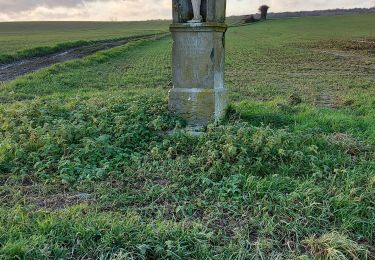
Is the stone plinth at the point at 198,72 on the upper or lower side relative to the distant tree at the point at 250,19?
lower

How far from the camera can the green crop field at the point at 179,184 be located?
A: 3.15 meters

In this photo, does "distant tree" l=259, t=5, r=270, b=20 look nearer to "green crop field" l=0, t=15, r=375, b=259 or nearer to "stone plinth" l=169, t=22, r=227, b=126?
"green crop field" l=0, t=15, r=375, b=259

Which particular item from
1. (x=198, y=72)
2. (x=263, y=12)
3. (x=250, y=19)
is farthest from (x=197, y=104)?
(x=263, y=12)

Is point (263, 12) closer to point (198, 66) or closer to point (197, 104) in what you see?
point (198, 66)

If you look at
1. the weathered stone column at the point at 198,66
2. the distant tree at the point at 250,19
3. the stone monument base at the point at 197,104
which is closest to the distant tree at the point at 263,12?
the distant tree at the point at 250,19

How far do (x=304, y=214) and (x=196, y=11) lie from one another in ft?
13.0

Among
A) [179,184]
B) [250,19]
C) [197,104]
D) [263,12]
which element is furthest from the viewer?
[263,12]

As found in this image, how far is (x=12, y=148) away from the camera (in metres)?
5.11

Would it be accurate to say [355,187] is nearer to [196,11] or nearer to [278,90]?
[196,11]

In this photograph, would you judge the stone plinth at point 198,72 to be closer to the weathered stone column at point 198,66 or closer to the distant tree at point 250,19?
the weathered stone column at point 198,66

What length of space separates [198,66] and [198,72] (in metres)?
0.10

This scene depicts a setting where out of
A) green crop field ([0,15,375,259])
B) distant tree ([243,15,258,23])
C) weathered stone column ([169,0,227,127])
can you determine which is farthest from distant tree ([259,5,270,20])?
weathered stone column ([169,0,227,127])

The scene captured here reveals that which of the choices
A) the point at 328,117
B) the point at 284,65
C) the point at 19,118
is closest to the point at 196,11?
the point at 328,117

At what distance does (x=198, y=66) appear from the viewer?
6.55 metres
